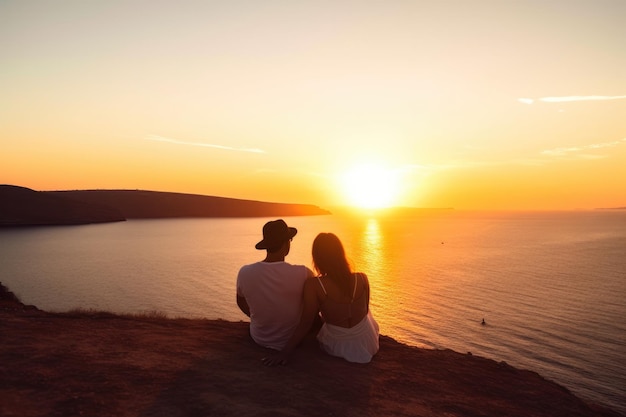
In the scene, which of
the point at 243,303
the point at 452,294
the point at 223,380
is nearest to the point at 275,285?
the point at 243,303

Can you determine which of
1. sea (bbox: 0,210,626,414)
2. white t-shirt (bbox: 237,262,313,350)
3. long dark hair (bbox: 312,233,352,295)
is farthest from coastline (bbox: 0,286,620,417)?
sea (bbox: 0,210,626,414)

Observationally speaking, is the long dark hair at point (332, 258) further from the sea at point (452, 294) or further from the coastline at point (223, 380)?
the coastline at point (223, 380)

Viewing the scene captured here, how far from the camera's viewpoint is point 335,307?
7.51 meters

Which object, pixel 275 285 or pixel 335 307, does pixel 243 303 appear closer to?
pixel 275 285

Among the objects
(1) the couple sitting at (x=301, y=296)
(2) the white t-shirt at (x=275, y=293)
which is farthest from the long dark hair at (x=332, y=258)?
(2) the white t-shirt at (x=275, y=293)

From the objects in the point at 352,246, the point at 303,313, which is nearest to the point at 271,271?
the point at 303,313

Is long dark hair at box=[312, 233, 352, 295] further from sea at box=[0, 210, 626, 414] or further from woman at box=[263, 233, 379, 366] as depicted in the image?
sea at box=[0, 210, 626, 414]

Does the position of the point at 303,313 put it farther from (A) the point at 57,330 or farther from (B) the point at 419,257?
(B) the point at 419,257

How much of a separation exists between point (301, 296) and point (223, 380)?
1.88 meters

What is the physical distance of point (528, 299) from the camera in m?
50.8

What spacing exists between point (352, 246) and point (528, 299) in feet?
264

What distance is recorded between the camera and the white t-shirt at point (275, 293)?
7.29 metres

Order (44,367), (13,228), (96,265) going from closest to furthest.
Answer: (44,367)
(96,265)
(13,228)

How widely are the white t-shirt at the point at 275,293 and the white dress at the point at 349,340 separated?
29.0 inches
